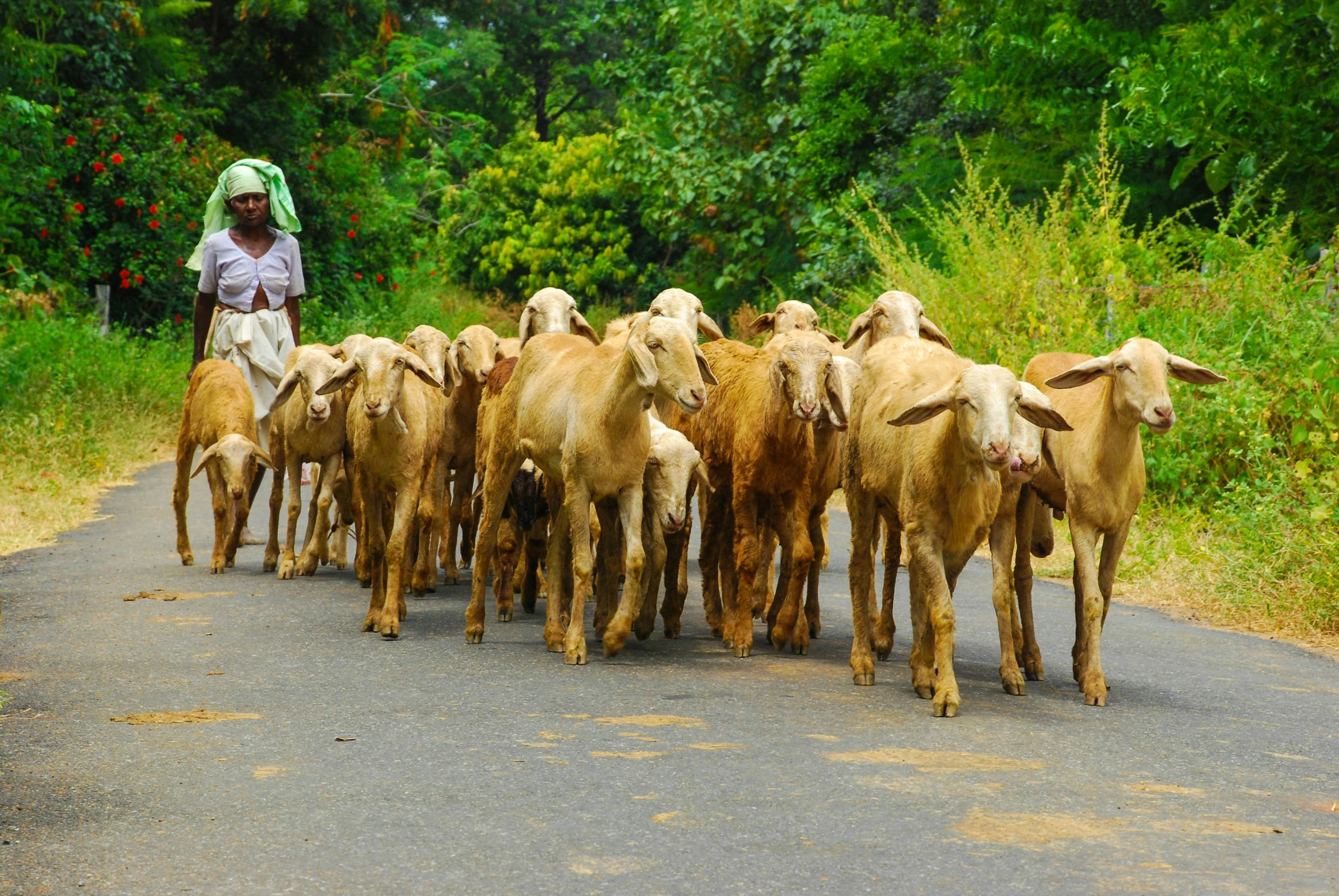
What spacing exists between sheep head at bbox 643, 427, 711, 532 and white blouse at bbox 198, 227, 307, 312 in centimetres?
504

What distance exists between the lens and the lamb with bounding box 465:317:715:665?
26.5 feet

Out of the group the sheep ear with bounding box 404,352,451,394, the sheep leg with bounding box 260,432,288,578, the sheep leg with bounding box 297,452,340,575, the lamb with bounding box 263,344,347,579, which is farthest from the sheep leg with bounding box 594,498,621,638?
the sheep leg with bounding box 260,432,288,578

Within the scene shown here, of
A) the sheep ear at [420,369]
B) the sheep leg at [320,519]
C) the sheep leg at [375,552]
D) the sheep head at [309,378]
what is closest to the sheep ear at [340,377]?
the sheep ear at [420,369]

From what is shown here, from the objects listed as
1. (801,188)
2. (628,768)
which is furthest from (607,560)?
(801,188)

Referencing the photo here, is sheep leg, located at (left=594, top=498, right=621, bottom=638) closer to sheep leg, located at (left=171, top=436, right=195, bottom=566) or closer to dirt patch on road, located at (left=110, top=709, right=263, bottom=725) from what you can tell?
dirt patch on road, located at (left=110, top=709, right=263, bottom=725)

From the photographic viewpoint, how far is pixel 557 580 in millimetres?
8656

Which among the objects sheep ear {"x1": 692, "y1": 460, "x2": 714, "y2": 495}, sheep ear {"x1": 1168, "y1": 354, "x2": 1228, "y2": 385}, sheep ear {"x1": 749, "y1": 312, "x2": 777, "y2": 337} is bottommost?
sheep ear {"x1": 692, "y1": 460, "x2": 714, "y2": 495}

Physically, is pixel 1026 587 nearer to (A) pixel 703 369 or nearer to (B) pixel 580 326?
(A) pixel 703 369

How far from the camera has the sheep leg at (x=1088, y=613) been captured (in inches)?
294

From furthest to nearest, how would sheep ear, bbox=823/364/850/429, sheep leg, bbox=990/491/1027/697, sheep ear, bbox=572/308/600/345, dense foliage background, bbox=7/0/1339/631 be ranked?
dense foliage background, bbox=7/0/1339/631, sheep ear, bbox=572/308/600/345, sheep ear, bbox=823/364/850/429, sheep leg, bbox=990/491/1027/697

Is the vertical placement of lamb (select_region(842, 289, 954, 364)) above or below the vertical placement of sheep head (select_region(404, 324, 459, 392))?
above

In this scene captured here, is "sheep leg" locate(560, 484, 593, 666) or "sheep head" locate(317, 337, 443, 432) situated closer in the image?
"sheep leg" locate(560, 484, 593, 666)

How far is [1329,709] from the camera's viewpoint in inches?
296

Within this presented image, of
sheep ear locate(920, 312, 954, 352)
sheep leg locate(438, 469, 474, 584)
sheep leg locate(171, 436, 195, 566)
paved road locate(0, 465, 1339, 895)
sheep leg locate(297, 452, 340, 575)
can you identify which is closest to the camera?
paved road locate(0, 465, 1339, 895)
